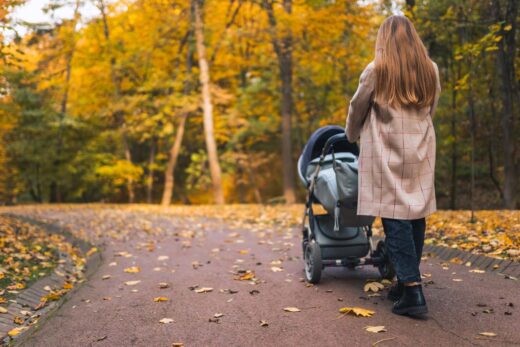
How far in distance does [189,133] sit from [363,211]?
964 inches

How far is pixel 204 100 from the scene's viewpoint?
19.8 meters

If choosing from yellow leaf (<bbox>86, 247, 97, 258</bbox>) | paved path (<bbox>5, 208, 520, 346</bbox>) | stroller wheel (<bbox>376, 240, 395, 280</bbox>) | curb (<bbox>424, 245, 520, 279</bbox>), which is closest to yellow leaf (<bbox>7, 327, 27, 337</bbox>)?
paved path (<bbox>5, 208, 520, 346</bbox>)

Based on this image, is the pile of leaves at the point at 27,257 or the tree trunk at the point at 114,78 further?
the tree trunk at the point at 114,78

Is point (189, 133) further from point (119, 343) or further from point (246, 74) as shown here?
point (119, 343)

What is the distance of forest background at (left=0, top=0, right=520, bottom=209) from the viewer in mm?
16688

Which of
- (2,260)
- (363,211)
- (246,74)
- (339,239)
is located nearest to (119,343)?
(363,211)

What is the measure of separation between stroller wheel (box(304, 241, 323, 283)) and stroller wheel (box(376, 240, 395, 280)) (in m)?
0.66

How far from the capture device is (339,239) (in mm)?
5434

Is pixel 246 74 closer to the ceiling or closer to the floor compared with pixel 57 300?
closer to the ceiling

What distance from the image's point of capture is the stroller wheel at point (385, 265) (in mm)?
5293

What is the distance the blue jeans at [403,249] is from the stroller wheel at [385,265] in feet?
3.38

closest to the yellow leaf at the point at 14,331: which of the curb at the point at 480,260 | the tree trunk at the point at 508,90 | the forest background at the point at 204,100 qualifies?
the curb at the point at 480,260

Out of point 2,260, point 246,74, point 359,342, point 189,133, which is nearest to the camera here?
point 359,342

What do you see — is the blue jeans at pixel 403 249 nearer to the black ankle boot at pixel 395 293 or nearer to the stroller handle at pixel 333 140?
the black ankle boot at pixel 395 293
